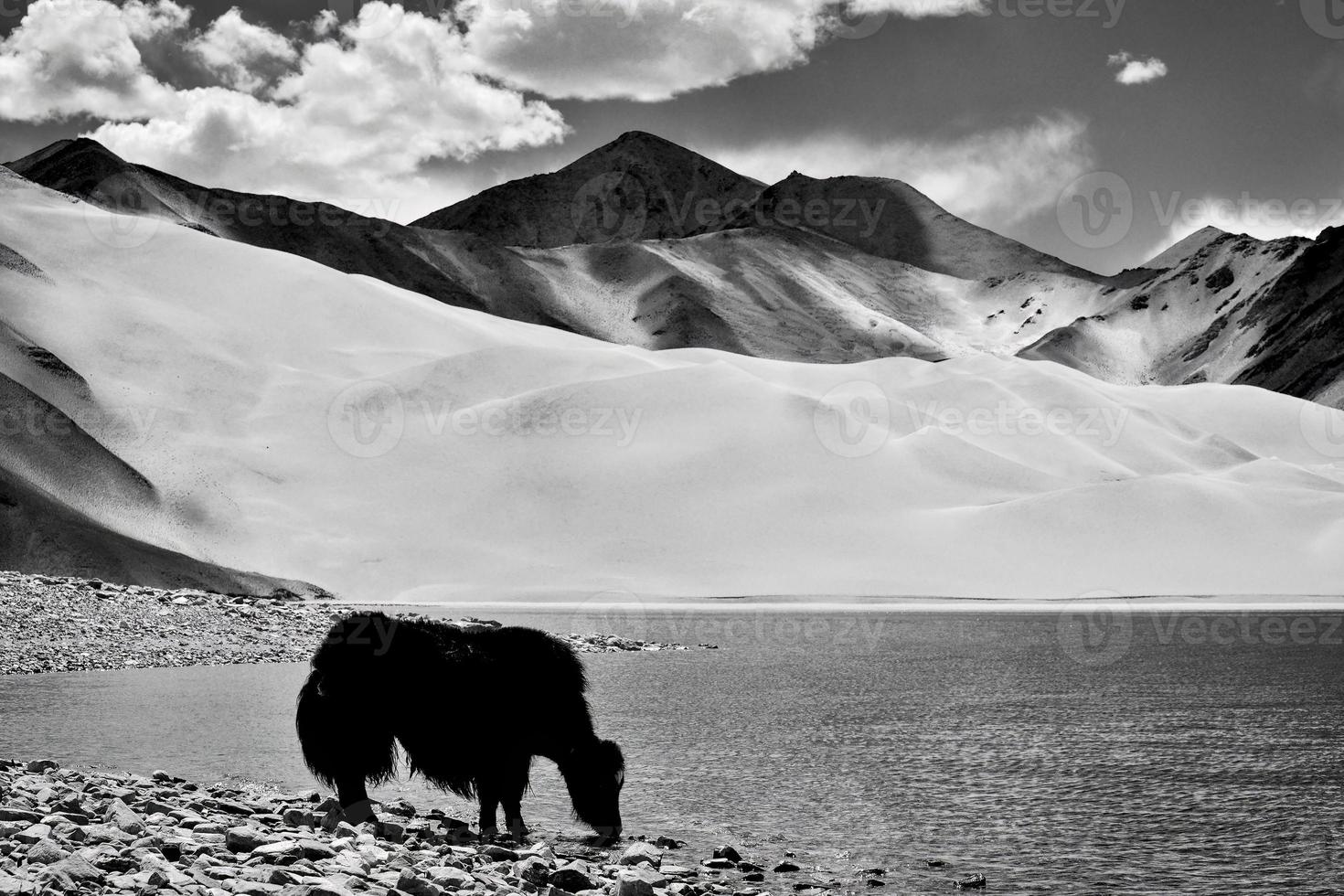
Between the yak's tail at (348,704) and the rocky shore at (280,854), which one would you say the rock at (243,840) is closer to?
the rocky shore at (280,854)

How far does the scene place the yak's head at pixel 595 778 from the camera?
38.7ft

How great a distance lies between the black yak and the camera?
10953 millimetres

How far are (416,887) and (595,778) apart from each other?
3313 millimetres

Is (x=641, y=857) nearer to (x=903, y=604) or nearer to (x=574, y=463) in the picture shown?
(x=903, y=604)

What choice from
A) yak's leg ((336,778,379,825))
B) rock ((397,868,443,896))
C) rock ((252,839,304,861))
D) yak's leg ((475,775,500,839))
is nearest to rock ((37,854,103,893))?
rock ((252,839,304,861))

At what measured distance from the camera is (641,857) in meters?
11.4

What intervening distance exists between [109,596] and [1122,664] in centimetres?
2641

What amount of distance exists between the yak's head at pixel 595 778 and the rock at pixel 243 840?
3.18m

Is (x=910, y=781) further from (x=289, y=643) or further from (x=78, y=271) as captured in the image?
(x=78, y=271)

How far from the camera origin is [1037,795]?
608 inches

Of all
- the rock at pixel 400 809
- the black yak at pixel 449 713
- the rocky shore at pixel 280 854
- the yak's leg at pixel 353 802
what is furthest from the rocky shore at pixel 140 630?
the yak's leg at pixel 353 802

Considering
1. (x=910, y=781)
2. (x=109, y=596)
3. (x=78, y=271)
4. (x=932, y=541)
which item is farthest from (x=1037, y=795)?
(x=78, y=271)

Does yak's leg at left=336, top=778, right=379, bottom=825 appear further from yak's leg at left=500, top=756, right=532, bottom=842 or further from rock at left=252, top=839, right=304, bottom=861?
rock at left=252, top=839, right=304, bottom=861

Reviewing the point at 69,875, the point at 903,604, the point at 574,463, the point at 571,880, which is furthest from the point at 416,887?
the point at 574,463
